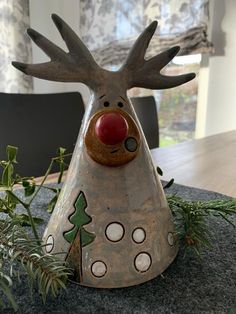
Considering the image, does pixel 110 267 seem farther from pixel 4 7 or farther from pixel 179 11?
pixel 179 11

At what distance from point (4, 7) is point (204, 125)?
151 cm

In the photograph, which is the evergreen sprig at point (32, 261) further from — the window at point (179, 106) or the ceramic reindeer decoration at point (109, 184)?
the window at point (179, 106)

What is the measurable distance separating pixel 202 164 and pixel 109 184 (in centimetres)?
65

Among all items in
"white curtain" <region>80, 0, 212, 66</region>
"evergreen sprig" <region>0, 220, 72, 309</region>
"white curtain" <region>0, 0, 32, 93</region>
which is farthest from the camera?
"white curtain" <region>80, 0, 212, 66</region>

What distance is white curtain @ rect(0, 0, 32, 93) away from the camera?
1.72 metres

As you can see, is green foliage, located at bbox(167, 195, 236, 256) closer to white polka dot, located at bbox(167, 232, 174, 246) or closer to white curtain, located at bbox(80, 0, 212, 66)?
white polka dot, located at bbox(167, 232, 174, 246)

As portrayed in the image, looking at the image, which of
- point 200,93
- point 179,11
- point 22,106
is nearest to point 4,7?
point 22,106

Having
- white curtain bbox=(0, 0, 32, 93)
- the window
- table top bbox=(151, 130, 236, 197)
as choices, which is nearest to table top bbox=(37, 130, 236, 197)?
table top bbox=(151, 130, 236, 197)

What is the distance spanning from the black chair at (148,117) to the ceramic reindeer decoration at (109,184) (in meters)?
1.27

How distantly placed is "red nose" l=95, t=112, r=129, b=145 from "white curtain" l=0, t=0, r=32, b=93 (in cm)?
164

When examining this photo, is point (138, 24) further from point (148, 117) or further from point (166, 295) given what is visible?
point (166, 295)

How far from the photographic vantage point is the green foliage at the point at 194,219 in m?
0.35

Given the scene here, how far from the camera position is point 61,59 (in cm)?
29

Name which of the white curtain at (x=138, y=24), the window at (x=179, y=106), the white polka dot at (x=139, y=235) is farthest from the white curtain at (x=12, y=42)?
the white polka dot at (x=139, y=235)
